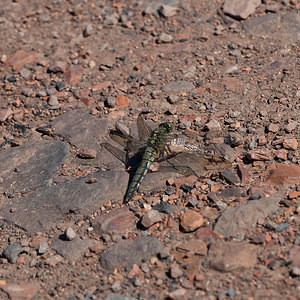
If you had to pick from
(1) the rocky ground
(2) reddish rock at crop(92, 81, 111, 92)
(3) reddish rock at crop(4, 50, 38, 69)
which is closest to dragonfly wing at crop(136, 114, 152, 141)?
(1) the rocky ground

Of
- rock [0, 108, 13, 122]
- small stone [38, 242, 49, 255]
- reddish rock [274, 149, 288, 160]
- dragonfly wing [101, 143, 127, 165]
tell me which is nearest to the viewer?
small stone [38, 242, 49, 255]

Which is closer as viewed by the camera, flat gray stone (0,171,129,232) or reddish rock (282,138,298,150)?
flat gray stone (0,171,129,232)

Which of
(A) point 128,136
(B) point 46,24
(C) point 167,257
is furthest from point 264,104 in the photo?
(B) point 46,24

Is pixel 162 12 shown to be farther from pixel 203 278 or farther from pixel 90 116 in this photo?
pixel 203 278

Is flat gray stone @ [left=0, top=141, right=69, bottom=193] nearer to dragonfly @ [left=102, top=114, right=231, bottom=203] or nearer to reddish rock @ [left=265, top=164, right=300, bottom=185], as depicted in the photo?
dragonfly @ [left=102, top=114, right=231, bottom=203]

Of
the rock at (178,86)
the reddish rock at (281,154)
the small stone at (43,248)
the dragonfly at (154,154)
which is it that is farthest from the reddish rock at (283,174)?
the small stone at (43,248)

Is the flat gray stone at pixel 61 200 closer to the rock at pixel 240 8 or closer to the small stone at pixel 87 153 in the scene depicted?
the small stone at pixel 87 153

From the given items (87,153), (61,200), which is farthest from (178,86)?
(61,200)
